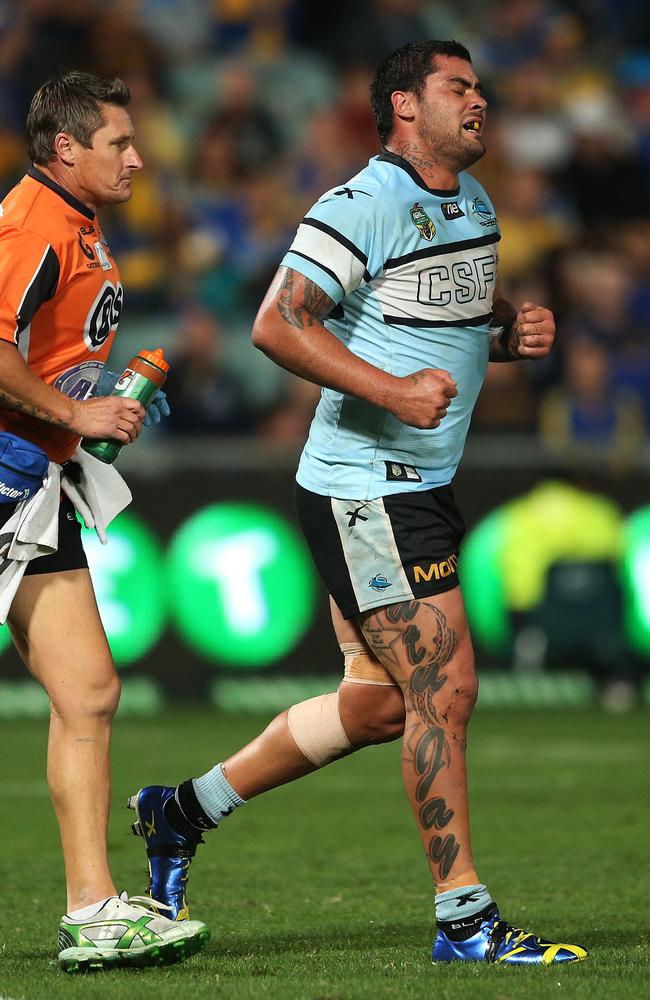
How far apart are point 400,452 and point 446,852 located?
1119 mm

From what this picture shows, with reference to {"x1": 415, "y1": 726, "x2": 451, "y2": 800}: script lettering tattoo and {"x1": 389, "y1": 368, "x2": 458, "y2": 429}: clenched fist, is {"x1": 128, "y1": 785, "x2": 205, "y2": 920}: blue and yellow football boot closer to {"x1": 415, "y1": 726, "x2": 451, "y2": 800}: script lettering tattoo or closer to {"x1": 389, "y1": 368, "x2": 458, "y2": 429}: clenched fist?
{"x1": 415, "y1": 726, "x2": 451, "y2": 800}: script lettering tattoo

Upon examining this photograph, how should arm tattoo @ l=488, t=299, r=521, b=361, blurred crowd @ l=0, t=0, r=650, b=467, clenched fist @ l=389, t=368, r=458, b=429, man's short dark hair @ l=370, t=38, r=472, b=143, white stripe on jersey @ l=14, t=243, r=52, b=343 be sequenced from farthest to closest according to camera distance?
blurred crowd @ l=0, t=0, r=650, b=467 → arm tattoo @ l=488, t=299, r=521, b=361 → man's short dark hair @ l=370, t=38, r=472, b=143 → clenched fist @ l=389, t=368, r=458, b=429 → white stripe on jersey @ l=14, t=243, r=52, b=343

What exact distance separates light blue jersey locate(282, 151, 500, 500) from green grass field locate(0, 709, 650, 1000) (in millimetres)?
1347

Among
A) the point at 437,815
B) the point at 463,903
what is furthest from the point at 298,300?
the point at 463,903

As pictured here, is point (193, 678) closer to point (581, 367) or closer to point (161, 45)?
point (581, 367)

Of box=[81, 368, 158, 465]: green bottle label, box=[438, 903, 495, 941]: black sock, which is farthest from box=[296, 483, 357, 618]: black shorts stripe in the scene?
box=[438, 903, 495, 941]: black sock

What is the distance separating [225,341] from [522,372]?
2.33 m

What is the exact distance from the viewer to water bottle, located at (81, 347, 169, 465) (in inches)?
178

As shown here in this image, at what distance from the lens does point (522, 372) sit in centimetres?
1255

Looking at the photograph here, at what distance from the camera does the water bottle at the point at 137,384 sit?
4520 mm

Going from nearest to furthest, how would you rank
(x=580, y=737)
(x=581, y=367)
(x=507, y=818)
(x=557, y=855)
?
(x=557, y=855) → (x=507, y=818) → (x=580, y=737) → (x=581, y=367)

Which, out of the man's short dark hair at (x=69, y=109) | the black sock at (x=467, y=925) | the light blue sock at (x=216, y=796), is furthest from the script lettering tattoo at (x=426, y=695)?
the man's short dark hair at (x=69, y=109)

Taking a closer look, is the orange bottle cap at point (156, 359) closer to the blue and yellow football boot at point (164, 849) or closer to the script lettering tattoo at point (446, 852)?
the blue and yellow football boot at point (164, 849)

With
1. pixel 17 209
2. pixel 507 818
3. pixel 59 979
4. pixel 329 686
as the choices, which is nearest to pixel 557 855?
pixel 507 818
